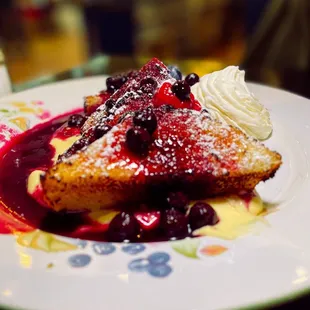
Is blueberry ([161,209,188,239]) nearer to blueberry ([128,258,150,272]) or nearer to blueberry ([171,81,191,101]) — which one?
blueberry ([128,258,150,272])

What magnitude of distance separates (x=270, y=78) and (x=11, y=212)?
213cm

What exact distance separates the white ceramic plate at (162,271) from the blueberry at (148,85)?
0.81m

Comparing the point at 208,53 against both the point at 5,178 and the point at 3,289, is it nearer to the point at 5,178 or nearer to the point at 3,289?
the point at 5,178

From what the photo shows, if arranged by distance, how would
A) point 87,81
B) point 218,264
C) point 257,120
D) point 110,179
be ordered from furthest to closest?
point 87,81
point 257,120
point 110,179
point 218,264

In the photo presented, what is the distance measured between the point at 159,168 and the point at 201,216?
0.21 metres

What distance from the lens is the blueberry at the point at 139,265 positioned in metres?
1.15

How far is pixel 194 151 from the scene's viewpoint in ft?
5.08

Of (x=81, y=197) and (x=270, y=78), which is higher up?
(x=81, y=197)

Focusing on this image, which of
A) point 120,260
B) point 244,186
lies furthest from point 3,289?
point 244,186

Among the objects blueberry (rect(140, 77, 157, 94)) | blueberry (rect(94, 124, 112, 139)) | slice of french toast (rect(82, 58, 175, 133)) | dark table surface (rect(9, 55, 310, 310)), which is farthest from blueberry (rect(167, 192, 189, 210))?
dark table surface (rect(9, 55, 310, 310))

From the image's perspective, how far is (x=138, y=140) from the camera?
57.4 inches

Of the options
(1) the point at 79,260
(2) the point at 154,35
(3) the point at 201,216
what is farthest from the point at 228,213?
(2) the point at 154,35

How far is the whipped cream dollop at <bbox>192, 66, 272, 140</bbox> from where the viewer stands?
2.05 metres

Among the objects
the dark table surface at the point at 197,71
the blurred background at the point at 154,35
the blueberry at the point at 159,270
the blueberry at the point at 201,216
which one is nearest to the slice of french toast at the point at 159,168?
the blueberry at the point at 201,216
